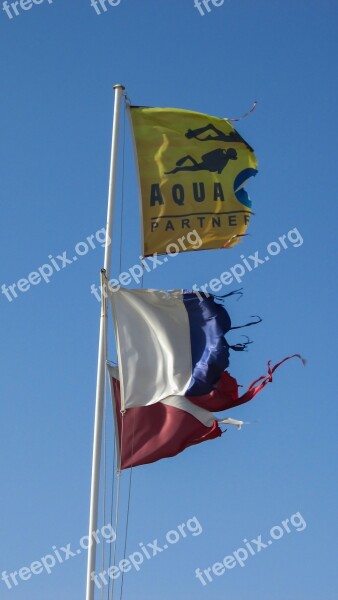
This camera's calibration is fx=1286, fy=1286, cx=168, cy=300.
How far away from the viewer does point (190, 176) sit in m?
26.1

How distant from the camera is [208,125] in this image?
26750mm

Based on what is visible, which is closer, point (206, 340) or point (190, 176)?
point (206, 340)

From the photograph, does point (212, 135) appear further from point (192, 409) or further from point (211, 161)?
point (192, 409)

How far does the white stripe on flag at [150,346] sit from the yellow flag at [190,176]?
109cm

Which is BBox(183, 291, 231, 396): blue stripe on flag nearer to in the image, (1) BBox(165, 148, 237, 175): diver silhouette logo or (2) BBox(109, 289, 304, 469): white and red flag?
(2) BBox(109, 289, 304, 469): white and red flag

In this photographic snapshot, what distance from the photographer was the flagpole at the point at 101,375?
73.8ft

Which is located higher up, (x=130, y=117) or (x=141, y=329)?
(x=130, y=117)

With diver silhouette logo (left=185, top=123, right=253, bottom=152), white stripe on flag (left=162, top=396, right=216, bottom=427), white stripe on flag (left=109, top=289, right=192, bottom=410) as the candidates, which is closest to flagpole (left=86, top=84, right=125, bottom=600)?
white stripe on flag (left=109, top=289, right=192, bottom=410)

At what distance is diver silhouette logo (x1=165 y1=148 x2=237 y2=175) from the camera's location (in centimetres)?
2612

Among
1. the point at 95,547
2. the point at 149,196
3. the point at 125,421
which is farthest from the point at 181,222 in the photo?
the point at 95,547

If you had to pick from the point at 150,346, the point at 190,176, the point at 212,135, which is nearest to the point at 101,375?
the point at 150,346

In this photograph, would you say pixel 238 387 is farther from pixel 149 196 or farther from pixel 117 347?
pixel 149 196

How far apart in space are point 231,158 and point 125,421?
242 inches

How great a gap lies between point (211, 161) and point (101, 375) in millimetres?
5383
